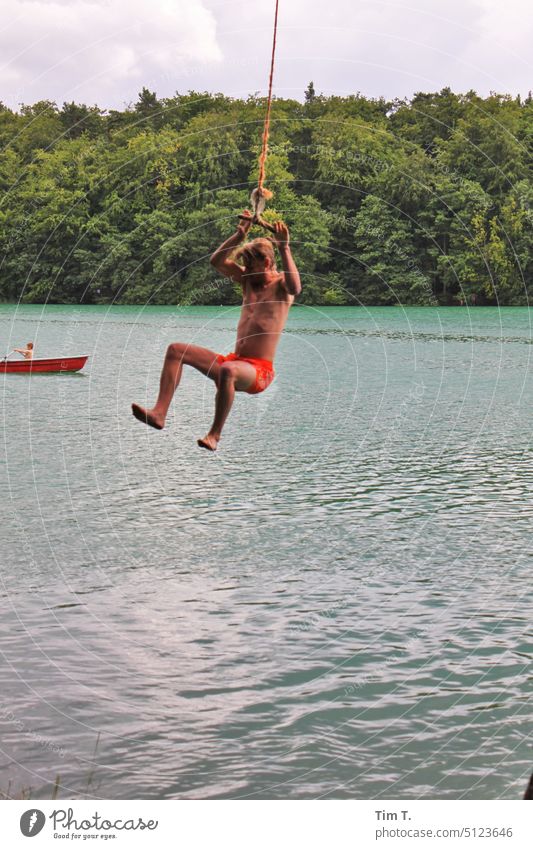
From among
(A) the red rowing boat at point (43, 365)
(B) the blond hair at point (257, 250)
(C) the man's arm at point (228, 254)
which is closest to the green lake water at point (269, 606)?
(C) the man's arm at point (228, 254)

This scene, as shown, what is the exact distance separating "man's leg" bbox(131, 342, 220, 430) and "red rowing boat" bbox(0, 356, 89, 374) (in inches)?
1994

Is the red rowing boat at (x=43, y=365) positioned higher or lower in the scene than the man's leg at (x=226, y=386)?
lower

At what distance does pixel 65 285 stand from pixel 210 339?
35.9 metres

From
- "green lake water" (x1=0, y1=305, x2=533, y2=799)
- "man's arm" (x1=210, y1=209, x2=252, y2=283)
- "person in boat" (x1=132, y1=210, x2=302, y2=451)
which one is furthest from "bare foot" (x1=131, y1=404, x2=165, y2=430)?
"green lake water" (x1=0, y1=305, x2=533, y2=799)

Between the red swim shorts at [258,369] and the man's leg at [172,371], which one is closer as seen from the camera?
the man's leg at [172,371]

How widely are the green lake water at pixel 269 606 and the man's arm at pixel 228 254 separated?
7503 mm

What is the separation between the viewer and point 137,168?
7919 cm

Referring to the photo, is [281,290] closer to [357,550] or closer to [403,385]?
[357,550]

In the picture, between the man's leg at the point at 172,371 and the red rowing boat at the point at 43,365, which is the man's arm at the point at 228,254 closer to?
the man's leg at the point at 172,371

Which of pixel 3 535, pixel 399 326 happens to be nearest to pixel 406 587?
pixel 3 535

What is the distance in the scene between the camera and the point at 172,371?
11.5 meters

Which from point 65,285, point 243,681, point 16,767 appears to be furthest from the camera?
point 65,285

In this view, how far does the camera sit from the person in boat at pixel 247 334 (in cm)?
1153

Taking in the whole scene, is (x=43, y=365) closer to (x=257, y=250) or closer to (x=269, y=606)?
(x=269, y=606)
